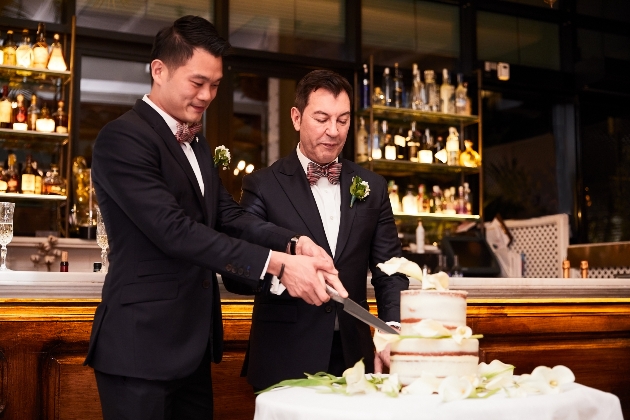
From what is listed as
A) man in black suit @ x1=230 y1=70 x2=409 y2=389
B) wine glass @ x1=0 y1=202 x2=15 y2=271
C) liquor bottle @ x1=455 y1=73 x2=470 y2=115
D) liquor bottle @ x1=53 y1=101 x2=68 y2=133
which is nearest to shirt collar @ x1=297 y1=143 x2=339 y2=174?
man in black suit @ x1=230 y1=70 x2=409 y2=389

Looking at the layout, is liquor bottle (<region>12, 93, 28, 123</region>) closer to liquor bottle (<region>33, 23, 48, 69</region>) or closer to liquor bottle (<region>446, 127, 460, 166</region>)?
liquor bottle (<region>33, 23, 48, 69</region>)

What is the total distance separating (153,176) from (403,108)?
4.48 metres

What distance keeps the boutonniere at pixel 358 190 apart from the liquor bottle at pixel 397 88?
3876mm

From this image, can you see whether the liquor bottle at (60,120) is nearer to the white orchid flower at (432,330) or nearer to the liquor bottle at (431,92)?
the liquor bottle at (431,92)

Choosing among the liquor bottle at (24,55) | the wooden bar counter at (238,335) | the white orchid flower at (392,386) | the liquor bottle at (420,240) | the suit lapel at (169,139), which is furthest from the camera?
the liquor bottle at (420,240)

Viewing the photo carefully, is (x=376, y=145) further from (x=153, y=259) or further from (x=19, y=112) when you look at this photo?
(x=153, y=259)

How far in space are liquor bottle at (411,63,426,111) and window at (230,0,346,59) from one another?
608 millimetres

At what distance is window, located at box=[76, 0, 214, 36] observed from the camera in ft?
18.9

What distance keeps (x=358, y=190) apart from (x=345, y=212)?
8cm

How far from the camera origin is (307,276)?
2.01 m

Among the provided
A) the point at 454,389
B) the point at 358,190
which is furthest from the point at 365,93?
the point at 454,389

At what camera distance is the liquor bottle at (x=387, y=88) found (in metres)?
6.36

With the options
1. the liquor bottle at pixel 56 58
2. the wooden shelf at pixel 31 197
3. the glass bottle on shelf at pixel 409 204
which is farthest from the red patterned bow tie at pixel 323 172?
the glass bottle on shelf at pixel 409 204

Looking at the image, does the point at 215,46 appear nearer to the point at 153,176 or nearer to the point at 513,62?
the point at 153,176
